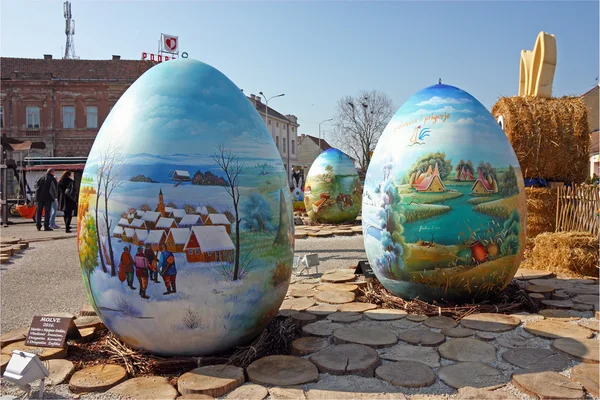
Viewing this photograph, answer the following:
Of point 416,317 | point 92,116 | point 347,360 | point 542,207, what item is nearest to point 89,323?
point 347,360

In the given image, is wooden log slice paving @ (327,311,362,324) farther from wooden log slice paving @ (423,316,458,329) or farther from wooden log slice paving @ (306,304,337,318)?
wooden log slice paving @ (423,316,458,329)

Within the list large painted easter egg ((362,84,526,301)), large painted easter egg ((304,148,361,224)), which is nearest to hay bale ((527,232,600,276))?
large painted easter egg ((362,84,526,301))

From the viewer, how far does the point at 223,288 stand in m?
3.44

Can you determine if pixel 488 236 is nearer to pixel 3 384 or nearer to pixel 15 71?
pixel 3 384

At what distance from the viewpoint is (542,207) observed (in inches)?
357

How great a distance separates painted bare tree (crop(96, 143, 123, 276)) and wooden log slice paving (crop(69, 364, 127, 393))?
2.23ft

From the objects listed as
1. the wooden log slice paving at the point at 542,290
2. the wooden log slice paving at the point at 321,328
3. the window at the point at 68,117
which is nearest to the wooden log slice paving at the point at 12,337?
the wooden log slice paving at the point at 321,328

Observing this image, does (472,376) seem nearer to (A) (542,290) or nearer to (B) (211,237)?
(B) (211,237)

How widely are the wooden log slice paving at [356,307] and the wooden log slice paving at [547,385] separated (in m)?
1.83

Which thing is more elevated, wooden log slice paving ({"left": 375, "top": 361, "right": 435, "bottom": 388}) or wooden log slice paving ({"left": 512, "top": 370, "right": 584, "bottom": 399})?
wooden log slice paving ({"left": 512, "top": 370, "right": 584, "bottom": 399})

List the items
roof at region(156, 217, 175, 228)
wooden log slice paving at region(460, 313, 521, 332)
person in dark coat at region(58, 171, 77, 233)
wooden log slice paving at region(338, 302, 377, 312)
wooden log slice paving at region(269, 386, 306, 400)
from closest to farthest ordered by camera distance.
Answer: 1. wooden log slice paving at region(269, 386, 306, 400)
2. roof at region(156, 217, 175, 228)
3. wooden log slice paving at region(460, 313, 521, 332)
4. wooden log slice paving at region(338, 302, 377, 312)
5. person in dark coat at region(58, 171, 77, 233)

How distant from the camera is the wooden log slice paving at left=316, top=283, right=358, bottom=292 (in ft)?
19.4

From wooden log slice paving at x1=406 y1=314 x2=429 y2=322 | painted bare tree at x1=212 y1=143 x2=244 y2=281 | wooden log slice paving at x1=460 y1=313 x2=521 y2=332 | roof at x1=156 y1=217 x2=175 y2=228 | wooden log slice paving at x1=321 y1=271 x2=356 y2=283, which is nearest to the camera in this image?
roof at x1=156 y1=217 x2=175 y2=228

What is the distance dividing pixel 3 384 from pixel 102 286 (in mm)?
938
